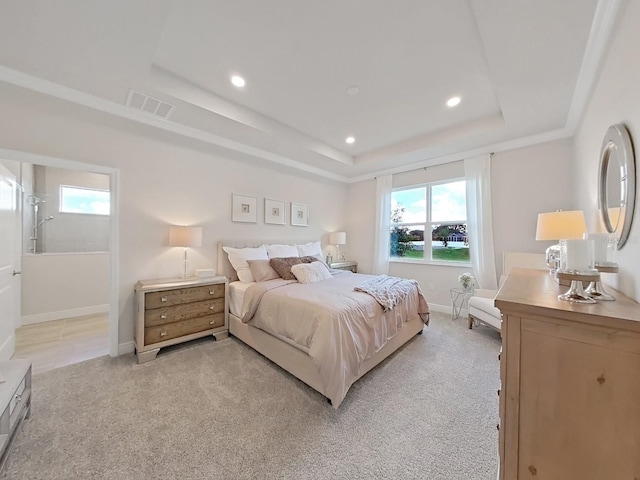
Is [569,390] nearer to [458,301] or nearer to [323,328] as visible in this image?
[323,328]

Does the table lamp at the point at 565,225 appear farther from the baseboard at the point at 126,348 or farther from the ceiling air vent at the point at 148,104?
the baseboard at the point at 126,348

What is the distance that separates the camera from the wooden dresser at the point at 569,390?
75cm

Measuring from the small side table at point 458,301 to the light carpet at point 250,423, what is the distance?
135 centimetres

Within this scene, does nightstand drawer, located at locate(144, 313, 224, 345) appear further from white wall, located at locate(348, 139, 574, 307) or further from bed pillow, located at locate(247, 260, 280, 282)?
white wall, located at locate(348, 139, 574, 307)

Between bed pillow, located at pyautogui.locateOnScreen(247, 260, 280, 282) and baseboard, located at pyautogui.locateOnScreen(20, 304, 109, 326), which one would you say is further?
baseboard, located at pyautogui.locateOnScreen(20, 304, 109, 326)

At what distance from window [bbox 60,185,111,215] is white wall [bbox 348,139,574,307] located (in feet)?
18.4

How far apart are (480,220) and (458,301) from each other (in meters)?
1.34

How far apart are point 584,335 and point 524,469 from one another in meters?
0.56

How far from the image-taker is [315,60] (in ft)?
6.98

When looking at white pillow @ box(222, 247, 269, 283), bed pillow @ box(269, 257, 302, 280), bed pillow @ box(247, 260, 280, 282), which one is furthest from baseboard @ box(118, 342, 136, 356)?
bed pillow @ box(269, 257, 302, 280)

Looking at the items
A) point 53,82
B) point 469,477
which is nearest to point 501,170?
point 469,477

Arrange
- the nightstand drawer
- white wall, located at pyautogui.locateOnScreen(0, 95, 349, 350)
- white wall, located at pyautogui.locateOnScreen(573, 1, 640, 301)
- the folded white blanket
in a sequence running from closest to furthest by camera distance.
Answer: white wall, located at pyautogui.locateOnScreen(573, 1, 640, 301), white wall, located at pyautogui.locateOnScreen(0, 95, 349, 350), the folded white blanket, the nightstand drawer

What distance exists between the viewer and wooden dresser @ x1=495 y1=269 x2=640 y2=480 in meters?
0.75

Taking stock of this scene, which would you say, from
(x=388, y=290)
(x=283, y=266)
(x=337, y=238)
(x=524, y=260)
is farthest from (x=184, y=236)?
(x=524, y=260)
